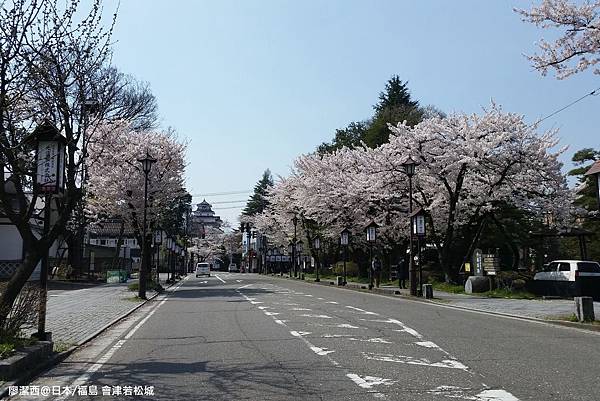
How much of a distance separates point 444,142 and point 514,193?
449 centimetres

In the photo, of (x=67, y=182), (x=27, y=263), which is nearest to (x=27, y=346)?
(x=27, y=263)

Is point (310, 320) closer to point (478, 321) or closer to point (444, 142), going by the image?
point (478, 321)

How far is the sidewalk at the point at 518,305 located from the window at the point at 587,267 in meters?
1.35

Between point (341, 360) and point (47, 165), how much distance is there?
6.62 m

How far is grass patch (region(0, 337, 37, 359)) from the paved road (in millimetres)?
592

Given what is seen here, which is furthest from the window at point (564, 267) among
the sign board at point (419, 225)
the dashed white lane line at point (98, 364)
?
the dashed white lane line at point (98, 364)

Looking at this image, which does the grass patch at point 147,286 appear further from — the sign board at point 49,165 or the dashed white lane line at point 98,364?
the sign board at point 49,165

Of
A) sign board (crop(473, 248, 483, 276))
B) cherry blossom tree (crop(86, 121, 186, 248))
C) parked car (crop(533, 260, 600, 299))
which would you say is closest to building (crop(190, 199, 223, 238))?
cherry blossom tree (crop(86, 121, 186, 248))

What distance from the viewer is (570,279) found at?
22.5m

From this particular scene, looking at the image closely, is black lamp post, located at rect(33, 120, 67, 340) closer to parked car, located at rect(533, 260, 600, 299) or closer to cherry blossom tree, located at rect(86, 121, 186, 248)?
parked car, located at rect(533, 260, 600, 299)

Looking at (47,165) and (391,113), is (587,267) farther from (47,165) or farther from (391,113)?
(391,113)

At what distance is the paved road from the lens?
6996mm

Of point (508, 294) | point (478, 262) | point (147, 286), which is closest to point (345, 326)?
point (508, 294)

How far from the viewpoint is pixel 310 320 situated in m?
14.9
